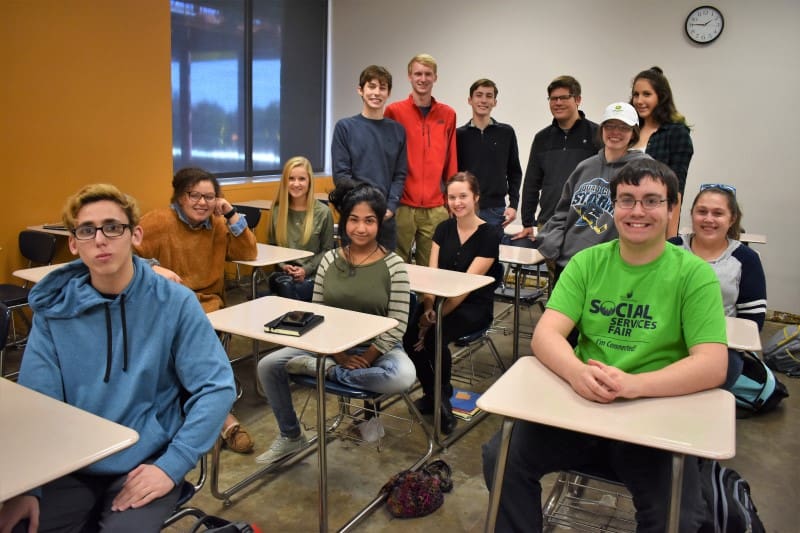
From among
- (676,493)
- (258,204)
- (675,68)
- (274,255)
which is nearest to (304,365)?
(274,255)

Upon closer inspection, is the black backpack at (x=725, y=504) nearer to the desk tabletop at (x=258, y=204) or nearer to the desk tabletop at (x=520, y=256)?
the desk tabletop at (x=520, y=256)

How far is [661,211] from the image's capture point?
1747 millimetres

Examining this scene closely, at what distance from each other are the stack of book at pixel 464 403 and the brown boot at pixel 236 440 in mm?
1023

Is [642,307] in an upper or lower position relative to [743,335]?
upper

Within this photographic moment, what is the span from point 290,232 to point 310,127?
138 inches

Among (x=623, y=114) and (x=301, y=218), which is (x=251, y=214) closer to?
(x=301, y=218)

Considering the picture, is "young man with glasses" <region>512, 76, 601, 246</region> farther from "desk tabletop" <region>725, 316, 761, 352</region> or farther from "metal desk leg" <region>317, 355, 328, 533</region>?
"metal desk leg" <region>317, 355, 328, 533</region>

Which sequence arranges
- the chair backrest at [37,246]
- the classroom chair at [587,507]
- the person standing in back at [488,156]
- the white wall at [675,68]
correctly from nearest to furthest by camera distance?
1. the classroom chair at [587,507]
2. the chair backrest at [37,246]
3. the person standing in back at [488,156]
4. the white wall at [675,68]

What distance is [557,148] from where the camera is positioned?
3.90m

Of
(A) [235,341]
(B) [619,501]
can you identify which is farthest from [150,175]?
(B) [619,501]

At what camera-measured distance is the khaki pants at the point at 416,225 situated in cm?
392

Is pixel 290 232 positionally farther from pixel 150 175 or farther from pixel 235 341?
pixel 150 175

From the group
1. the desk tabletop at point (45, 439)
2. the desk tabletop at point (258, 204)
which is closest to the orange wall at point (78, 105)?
the desk tabletop at point (258, 204)

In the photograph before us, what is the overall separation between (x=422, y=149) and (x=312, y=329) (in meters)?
1.98
